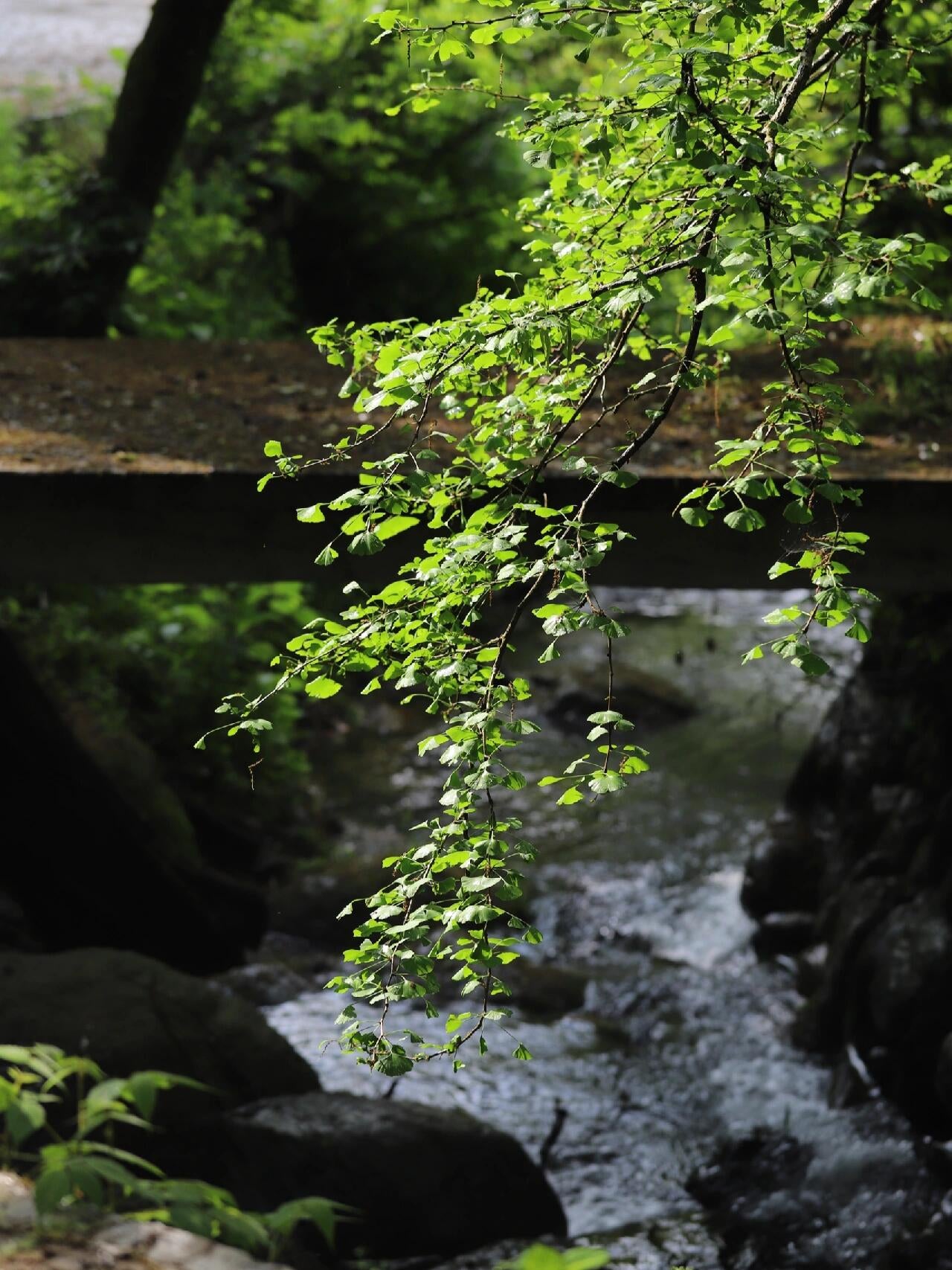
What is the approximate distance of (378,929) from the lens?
2.17 m

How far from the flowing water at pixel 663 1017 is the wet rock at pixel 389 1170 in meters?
0.22

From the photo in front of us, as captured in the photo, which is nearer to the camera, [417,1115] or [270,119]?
[417,1115]

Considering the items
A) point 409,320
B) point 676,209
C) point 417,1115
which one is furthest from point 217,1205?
point 417,1115

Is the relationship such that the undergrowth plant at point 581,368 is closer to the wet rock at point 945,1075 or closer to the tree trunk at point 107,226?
the wet rock at point 945,1075

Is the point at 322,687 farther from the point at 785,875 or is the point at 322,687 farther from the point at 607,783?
the point at 785,875

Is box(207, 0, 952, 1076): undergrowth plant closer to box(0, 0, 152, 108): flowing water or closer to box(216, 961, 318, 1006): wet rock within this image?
box(216, 961, 318, 1006): wet rock

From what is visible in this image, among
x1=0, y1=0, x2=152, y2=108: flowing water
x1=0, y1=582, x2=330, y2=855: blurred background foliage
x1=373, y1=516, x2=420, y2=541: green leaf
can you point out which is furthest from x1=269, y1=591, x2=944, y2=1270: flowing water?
x1=0, y1=0, x2=152, y2=108: flowing water

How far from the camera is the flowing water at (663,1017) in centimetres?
514

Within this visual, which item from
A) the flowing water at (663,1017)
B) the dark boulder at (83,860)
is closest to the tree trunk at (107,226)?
the dark boulder at (83,860)

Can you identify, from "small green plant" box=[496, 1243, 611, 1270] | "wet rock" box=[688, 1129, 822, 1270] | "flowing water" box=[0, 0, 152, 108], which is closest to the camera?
"small green plant" box=[496, 1243, 611, 1270]

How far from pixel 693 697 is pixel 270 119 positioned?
18.9ft

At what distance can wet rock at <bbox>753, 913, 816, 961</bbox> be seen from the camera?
282 inches

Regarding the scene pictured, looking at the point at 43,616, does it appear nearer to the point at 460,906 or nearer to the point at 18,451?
the point at 18,451

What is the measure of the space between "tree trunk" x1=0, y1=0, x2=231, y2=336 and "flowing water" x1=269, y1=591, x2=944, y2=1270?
374cm
